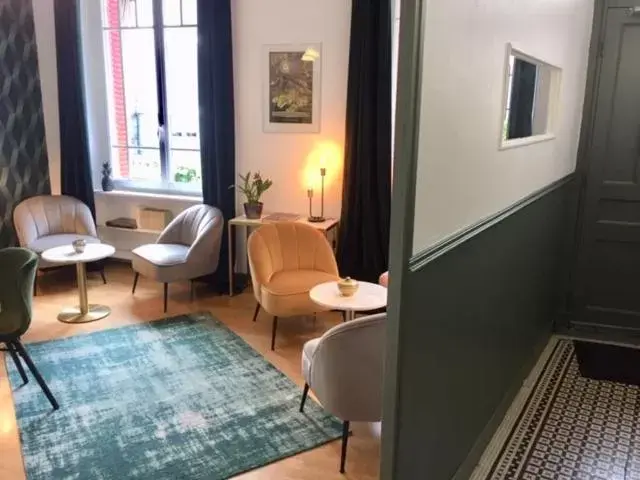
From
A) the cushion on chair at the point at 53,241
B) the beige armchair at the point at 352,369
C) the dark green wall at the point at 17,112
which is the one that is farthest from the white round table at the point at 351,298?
the dark green wall at the point at 17,112

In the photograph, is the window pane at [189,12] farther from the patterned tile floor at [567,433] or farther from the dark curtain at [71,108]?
the patterned tile floor at [567,433]

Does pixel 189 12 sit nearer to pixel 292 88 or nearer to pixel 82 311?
pixel 292 88

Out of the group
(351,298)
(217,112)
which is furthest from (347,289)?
(217,112)

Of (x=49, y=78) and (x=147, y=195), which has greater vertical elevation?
(x=49, y=78)

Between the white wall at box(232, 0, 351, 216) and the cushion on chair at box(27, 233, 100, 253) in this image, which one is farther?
the cushion on chair at box(27, 233, 100, 253)

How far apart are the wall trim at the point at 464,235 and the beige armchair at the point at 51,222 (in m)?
3.80

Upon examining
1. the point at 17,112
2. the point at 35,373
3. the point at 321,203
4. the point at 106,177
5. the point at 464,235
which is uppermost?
the point at 17,112

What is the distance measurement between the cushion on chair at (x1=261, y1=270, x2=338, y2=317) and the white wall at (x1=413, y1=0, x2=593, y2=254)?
1605 mm

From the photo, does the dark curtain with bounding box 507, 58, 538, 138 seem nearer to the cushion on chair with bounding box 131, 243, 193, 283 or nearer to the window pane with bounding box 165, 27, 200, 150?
the cushion on chair with bounding box 131, 243, 193, 283

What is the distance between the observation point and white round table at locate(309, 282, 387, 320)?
3186mm

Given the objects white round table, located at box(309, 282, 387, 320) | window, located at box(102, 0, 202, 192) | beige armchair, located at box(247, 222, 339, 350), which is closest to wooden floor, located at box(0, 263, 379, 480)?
beige armchair, located at box(247, 222, 339, 350)

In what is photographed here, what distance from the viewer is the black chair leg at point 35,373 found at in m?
2.98

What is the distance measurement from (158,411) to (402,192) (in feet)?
6.88

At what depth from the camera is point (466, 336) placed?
2.20 m
